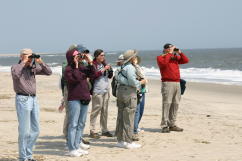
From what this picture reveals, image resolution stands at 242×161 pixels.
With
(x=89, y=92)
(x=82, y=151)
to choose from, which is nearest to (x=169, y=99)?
(x=89, y=92)

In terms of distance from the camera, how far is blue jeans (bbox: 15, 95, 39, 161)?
5.54 metres

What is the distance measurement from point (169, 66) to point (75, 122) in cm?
272

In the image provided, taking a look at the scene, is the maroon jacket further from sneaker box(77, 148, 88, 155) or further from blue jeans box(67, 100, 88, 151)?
sneaker box(77, 148, 88, 155)

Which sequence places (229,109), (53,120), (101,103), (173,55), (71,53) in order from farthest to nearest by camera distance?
(229,109) < (53,120) < (173,55) < (101,103) < (71,53)

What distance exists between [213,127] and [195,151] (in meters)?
2.44

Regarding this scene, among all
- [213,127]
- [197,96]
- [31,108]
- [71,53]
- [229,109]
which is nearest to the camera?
[31,108]

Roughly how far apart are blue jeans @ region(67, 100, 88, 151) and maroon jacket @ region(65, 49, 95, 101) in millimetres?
107

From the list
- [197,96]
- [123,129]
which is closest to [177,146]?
[123,129]

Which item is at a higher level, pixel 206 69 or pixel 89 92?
pixel 89 92

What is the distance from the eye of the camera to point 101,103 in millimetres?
7559

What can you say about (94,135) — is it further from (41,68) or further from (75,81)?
(41,68)

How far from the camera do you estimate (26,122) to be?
18.3 feet

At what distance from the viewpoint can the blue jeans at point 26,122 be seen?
5.54 meters

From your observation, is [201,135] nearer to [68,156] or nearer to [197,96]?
[68,156]
